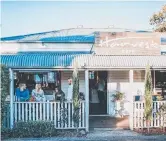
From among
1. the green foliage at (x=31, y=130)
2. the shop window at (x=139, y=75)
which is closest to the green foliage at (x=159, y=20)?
the shop window at (x=139, y=75)

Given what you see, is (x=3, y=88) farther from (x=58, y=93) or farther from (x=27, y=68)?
(x=58, y=93)

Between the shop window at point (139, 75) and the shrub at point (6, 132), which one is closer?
the shrub at point (6, 132)

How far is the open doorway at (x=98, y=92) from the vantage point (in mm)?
17953

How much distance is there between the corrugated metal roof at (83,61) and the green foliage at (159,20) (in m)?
18.9

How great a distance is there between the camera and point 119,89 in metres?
17.5

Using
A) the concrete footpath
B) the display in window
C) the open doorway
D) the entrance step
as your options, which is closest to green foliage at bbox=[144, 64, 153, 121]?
the concrete footpath

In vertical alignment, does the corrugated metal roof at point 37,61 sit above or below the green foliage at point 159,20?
below

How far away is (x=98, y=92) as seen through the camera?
1855 cm

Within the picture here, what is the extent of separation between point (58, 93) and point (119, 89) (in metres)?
3.34

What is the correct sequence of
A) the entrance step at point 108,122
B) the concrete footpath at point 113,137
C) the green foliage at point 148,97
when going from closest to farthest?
the concrete footpath at point 113,137 → the green foliage at point 148,97 → the entrance step at point 108,122

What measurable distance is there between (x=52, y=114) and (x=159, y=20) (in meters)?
22.6

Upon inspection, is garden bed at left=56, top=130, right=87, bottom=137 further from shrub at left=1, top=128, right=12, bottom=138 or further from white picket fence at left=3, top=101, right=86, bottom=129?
shrub at left=1, top=128, right=12, bottom=138

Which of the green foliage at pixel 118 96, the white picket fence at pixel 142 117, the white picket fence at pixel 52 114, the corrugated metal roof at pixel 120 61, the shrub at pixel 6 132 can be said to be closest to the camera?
the shrub at pixel 6 132

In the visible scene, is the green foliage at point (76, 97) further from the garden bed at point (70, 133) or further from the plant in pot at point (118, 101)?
the plant in pot at point (118, 101)
